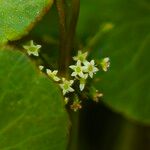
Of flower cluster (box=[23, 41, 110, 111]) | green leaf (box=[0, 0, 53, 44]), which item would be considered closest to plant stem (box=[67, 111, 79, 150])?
flower cluster (box=[23, 41, 110, 111])

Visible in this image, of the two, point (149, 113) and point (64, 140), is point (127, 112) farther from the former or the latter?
point (64, 140)

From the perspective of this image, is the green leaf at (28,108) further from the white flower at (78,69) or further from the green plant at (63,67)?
the white flower at (78,69)

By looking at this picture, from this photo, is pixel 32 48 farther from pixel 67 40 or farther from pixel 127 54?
pixel 127 54

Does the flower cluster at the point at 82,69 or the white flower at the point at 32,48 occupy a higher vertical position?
the white flower at the point at 32,48

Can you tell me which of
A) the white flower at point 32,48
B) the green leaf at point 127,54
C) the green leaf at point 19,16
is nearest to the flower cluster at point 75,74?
the white flower at point 32,48

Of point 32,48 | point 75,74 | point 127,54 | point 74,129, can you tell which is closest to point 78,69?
point 75,74

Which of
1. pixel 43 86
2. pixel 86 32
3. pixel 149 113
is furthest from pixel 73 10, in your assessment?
pixel 149 113
